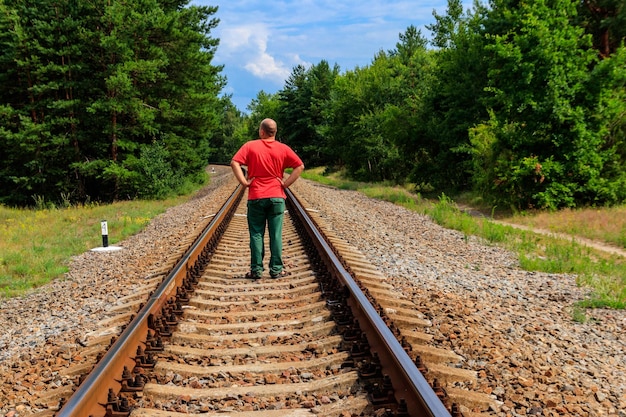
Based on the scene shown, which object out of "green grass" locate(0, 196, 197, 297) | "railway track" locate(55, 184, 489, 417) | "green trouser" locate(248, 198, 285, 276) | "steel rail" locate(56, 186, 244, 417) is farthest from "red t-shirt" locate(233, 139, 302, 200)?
"green grass" locate(0, 196, 197, 297)

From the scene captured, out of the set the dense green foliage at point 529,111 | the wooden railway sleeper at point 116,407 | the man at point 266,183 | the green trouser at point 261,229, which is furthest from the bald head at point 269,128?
the dense green foliage at point 529,111

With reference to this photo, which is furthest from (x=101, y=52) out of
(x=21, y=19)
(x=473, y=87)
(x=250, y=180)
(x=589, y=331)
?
(x=589, y=331)

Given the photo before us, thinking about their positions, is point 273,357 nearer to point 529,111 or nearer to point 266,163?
point 266,163

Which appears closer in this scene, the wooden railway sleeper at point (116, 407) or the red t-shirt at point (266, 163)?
Result: the wooden railway sleeper at point (116, 407)

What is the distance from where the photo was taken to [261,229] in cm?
672

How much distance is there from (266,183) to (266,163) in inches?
9.7

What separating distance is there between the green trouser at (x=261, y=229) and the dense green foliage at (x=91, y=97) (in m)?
17.7

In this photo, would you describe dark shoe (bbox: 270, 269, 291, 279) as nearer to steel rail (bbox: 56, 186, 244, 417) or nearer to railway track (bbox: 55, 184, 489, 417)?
railway track (bbox: 55, 184, 489, 417)

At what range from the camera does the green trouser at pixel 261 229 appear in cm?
654

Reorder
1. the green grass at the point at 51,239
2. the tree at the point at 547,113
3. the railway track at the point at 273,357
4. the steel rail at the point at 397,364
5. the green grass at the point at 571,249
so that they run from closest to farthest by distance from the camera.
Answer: the steel rail at the point at 397,364 < the railway track at the point at 273,357 < the green grass at the point at 571,249 < the green grass at the point at 51,239 < the tree at the point at 547,113

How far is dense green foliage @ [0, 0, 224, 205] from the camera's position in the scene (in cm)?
2338

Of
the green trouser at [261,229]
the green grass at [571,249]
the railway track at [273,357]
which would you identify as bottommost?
the green grass at [571,249]

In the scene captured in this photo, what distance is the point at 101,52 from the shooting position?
24.4 meters

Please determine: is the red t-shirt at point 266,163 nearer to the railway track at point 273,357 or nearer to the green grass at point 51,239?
the railway track at point 273,357
